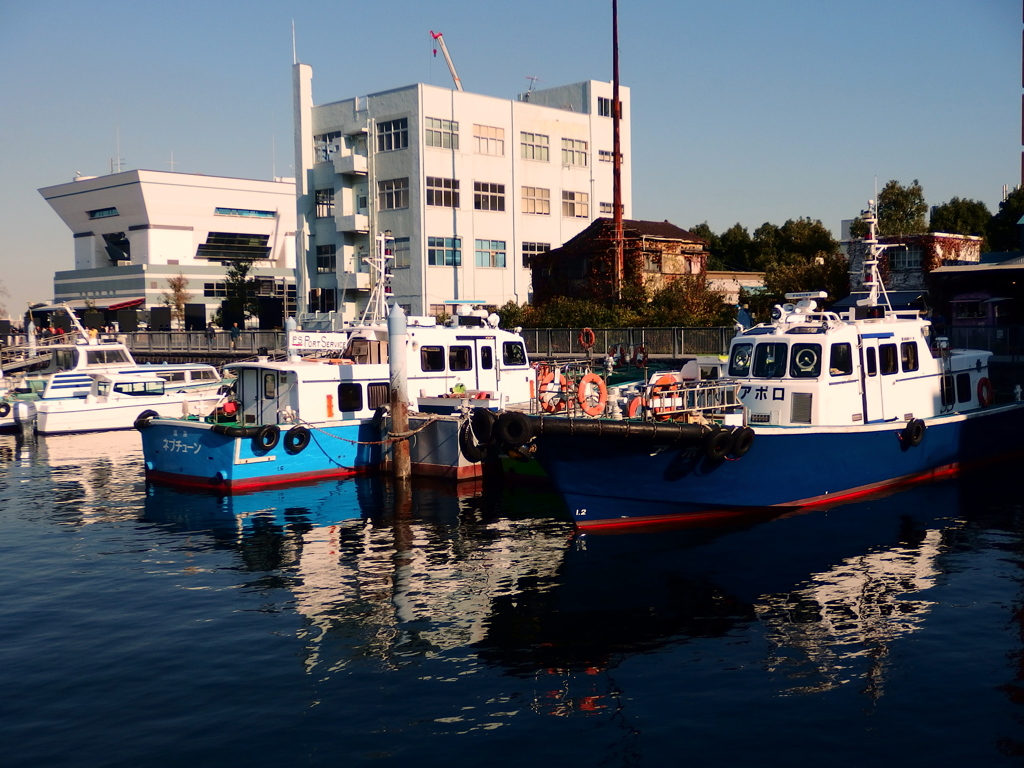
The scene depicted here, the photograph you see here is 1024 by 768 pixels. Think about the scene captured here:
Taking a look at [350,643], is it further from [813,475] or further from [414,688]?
[813,475]

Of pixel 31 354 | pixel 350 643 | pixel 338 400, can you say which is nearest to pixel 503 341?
pixel 338 400

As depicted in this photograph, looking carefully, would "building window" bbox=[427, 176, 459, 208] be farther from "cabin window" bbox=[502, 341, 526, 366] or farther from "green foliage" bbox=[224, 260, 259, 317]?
"cabin window" bbox=[502, 341, 526, 366]

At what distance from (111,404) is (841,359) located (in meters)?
30.2

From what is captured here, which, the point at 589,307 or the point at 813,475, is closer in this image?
the point at 813,475

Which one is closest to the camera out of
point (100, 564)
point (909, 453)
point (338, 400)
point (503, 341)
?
point (100, 564)

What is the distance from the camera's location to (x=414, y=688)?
11.4 meters

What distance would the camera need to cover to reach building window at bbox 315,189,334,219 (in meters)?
64.1

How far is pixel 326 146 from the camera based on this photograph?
62312 mm

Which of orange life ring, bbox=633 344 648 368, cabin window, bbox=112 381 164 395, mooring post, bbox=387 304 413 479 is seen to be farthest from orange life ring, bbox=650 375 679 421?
cabin window, bbox=112 381 164 395

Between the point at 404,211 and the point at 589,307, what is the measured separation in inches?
616

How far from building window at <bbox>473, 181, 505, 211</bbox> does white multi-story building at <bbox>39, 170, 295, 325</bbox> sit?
42.9 m

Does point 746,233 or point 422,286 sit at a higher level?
point 746,233

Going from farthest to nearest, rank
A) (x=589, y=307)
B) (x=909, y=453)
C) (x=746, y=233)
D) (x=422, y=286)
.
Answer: (x=746, y=233) < (x=422, y=286) < (x=589, y=307) < (x=909, y=453)

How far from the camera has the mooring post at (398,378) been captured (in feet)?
80.6
